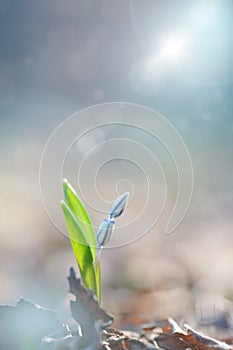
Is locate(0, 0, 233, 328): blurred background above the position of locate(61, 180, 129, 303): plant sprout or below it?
above

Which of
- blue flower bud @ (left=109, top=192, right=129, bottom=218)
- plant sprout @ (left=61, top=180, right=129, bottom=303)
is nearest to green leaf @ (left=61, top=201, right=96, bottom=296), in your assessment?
plant sprout @ (left=61, top=180, right=129, bottom=303)

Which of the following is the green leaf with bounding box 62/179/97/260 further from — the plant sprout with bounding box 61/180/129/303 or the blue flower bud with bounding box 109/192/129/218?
the blue flower bud with bounding box 109/192/129/218

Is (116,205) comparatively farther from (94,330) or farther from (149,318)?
(149,318)

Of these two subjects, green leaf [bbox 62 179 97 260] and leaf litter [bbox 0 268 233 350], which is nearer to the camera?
leaf litter [bbox 0 268 233 350]

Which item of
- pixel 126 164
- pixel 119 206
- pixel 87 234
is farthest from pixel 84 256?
pixel 126 164

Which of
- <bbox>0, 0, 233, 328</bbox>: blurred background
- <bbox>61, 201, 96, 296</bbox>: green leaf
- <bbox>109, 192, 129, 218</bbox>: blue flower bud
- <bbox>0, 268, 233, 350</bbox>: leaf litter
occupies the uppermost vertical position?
<bbox>0, 0, 233, 328</bbox>: blurred background

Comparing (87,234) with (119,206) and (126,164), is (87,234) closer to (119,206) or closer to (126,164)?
(119,206)

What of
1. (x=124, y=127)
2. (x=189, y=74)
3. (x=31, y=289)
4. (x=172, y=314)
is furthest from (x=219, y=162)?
(x=172, y=314)

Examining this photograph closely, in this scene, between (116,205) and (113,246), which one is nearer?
(116,205)
